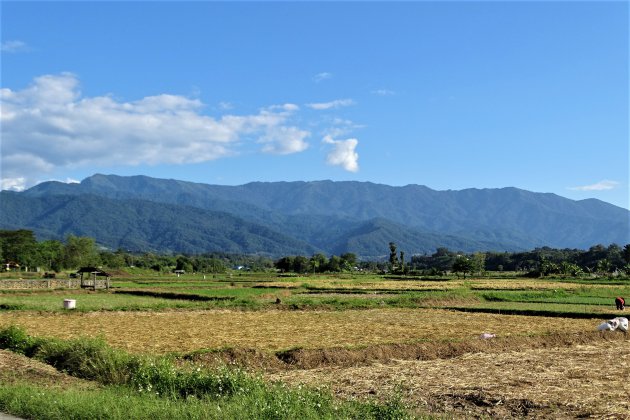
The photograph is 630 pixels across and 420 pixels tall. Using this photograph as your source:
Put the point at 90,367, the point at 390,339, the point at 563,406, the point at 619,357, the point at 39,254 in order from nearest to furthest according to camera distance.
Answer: the point at 563,406 → the point at 90,367 → the point at 619,357 → the point at 390,339 → the point at 39,254

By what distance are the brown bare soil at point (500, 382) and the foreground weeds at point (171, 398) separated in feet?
5.16

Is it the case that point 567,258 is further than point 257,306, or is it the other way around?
point 567,258

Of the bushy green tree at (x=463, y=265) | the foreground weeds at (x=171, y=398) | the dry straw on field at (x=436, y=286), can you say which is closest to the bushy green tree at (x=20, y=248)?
the dry straw on field at (x=436, y=286)

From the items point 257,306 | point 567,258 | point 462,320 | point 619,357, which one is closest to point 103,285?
point 257,306

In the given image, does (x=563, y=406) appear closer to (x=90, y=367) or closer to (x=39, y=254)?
(x=90, y=367)

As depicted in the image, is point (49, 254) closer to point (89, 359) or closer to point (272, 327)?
point (272, 327)

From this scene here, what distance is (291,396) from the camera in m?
10.1

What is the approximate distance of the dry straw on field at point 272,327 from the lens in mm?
21812

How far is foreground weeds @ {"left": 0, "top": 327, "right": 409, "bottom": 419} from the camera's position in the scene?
30.9ft

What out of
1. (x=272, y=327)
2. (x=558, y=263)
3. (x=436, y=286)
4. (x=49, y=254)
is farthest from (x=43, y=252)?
(x=558, y=263)

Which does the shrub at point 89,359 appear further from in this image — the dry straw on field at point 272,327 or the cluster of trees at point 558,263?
the cluster of trees at point 558,263

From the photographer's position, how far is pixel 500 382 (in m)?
13.9

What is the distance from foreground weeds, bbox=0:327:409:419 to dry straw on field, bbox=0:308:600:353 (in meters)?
6.59

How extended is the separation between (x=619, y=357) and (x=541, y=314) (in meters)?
18.9
